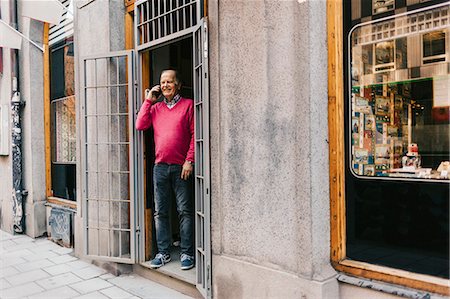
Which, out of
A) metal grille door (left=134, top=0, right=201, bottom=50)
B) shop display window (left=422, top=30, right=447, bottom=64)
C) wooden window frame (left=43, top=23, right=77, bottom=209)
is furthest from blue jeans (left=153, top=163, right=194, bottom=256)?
wooden window frame (left=43, top=23, right=77, bottom=209)

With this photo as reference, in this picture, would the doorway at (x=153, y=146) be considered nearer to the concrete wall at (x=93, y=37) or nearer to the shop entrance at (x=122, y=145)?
the shop entrance at (x=122, y=145)

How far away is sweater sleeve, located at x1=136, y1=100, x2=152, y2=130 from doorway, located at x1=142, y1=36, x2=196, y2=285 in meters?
0.28

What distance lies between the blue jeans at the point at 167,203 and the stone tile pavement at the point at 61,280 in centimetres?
55

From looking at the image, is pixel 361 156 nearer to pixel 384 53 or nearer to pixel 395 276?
pixel 384 53

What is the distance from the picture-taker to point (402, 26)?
10.2ft

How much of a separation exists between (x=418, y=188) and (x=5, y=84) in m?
8.31

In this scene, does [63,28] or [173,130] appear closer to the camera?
[173,130]

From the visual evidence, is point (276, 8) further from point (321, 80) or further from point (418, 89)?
point (418, 89)

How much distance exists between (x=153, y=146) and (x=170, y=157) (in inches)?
25.8

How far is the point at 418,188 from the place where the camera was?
299 centimetres

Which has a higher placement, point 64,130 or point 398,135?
point 64,130

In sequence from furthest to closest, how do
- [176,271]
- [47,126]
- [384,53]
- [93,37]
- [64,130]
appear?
1. [47,126]
2. [64,130]
3. [93,37]
4. [176,271]
5. [384,53]

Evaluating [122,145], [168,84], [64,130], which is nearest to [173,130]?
[168,84]

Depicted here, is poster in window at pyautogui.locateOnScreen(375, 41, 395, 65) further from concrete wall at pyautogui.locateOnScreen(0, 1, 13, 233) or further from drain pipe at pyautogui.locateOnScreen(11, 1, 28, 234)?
concrete wall at pyautogui.locateOnScreen(0, 1, 13, 233)
